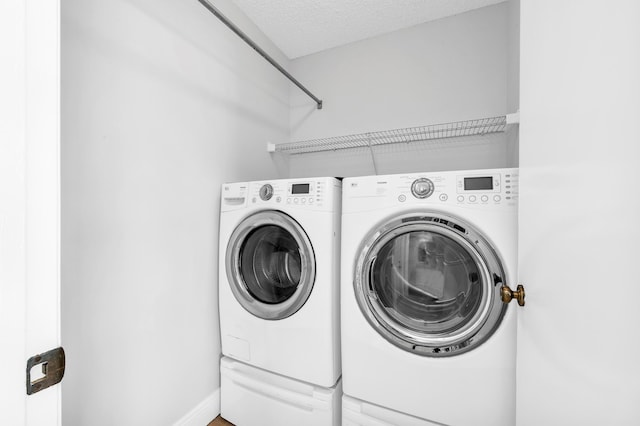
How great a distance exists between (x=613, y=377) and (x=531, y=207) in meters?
0.42

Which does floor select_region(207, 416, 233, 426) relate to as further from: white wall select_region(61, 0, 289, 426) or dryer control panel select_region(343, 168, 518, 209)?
dryer control panel select_region(343, 168, 518, 209)

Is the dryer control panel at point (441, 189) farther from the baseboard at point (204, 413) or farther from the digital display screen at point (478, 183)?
the baseboard at point (204, 413)

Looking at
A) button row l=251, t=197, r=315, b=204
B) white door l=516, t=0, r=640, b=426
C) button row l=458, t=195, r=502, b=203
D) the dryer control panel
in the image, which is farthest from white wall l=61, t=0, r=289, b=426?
white door l=516, t=0, r=640, b=426

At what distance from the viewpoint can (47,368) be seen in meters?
0.44

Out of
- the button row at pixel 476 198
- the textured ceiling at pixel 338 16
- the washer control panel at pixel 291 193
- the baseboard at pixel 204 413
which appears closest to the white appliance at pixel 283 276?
the washer control panel at pixel 291 193

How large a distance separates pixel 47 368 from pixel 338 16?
7.07 ft

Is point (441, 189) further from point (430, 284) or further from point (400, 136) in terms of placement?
Result: point (400, 136)

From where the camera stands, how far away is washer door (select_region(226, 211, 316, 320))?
1.28m

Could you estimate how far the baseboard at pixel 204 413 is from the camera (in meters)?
1.29

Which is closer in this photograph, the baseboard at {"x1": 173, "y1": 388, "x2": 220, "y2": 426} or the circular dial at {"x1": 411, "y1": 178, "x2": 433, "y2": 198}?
the circular dial at {"x1": 411, "y1": 178, "x2": 433, "y2": 198}

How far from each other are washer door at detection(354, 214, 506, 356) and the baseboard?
1.02 meters

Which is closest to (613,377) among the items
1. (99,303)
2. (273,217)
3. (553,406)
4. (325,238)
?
(553,406)

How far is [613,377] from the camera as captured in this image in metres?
0.35

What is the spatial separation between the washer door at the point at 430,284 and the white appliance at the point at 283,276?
0.63 ft
